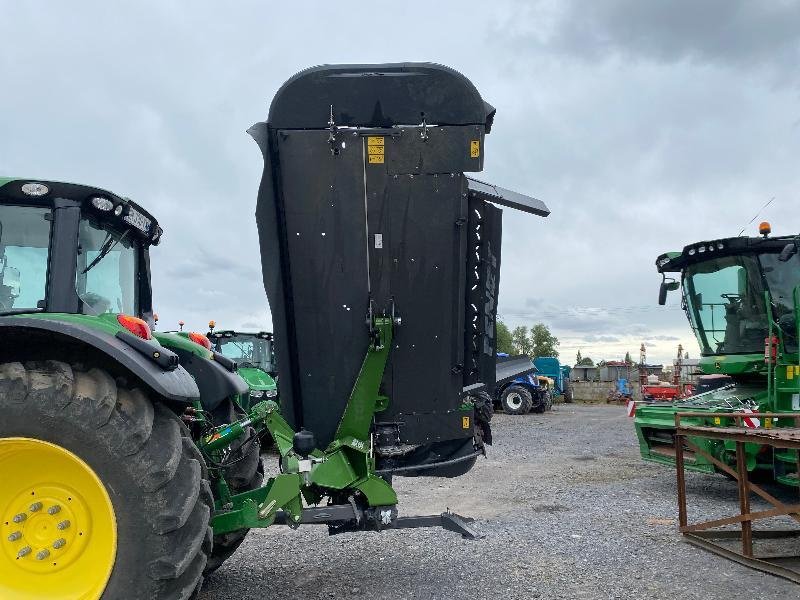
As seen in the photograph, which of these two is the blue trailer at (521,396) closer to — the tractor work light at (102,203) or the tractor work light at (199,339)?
the tractor work light at (199,339)

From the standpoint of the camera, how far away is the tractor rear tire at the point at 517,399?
20.3 metres

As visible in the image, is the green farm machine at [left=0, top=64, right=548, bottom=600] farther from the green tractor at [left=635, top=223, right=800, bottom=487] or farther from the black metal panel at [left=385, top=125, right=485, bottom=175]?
the green tractor at [left=635, top=223, right=800, bottom=487]

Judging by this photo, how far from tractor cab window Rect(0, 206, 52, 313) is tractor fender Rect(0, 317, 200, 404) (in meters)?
0.44

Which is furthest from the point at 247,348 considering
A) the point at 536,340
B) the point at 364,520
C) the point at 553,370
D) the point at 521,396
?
the point at 536,340

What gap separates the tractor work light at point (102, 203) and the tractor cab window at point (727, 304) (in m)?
7.30

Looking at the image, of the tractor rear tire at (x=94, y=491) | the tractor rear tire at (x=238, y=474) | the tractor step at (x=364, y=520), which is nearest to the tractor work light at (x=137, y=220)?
the tractor rear tire at (x=94, y=491)

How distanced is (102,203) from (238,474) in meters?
1.87

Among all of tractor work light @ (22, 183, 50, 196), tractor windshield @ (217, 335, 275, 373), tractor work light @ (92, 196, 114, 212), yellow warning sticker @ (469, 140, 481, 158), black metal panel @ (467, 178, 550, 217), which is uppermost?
yellow warning sticker @ (469, 140, 481, 158)

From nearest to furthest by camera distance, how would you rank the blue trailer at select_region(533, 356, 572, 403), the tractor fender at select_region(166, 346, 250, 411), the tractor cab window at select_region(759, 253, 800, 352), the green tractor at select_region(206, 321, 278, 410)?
1. the tractor fender at select_region(166, 346, 250, 411)
2. the tractor cab window at select_region(759, 253, 800, 352)
3. the green tractor at select_region(206, 321, 278, 410)
4. the blue trailer at select_region(533, 356, 572, 403)

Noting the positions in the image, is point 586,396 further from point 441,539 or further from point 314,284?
point 314,284

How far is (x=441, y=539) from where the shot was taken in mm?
5215

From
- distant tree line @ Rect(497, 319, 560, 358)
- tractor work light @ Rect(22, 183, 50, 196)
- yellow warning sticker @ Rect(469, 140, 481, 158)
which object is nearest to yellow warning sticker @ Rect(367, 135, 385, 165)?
yellow warning sticker @ Rect(469, 140, 481, 158)

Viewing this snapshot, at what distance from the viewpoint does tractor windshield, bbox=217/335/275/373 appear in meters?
11.8

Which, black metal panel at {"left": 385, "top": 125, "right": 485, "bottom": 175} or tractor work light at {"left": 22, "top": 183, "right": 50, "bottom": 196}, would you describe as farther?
black metal panel at {"left": 385, "top": 125, "right": 485, "bottom": 175}
